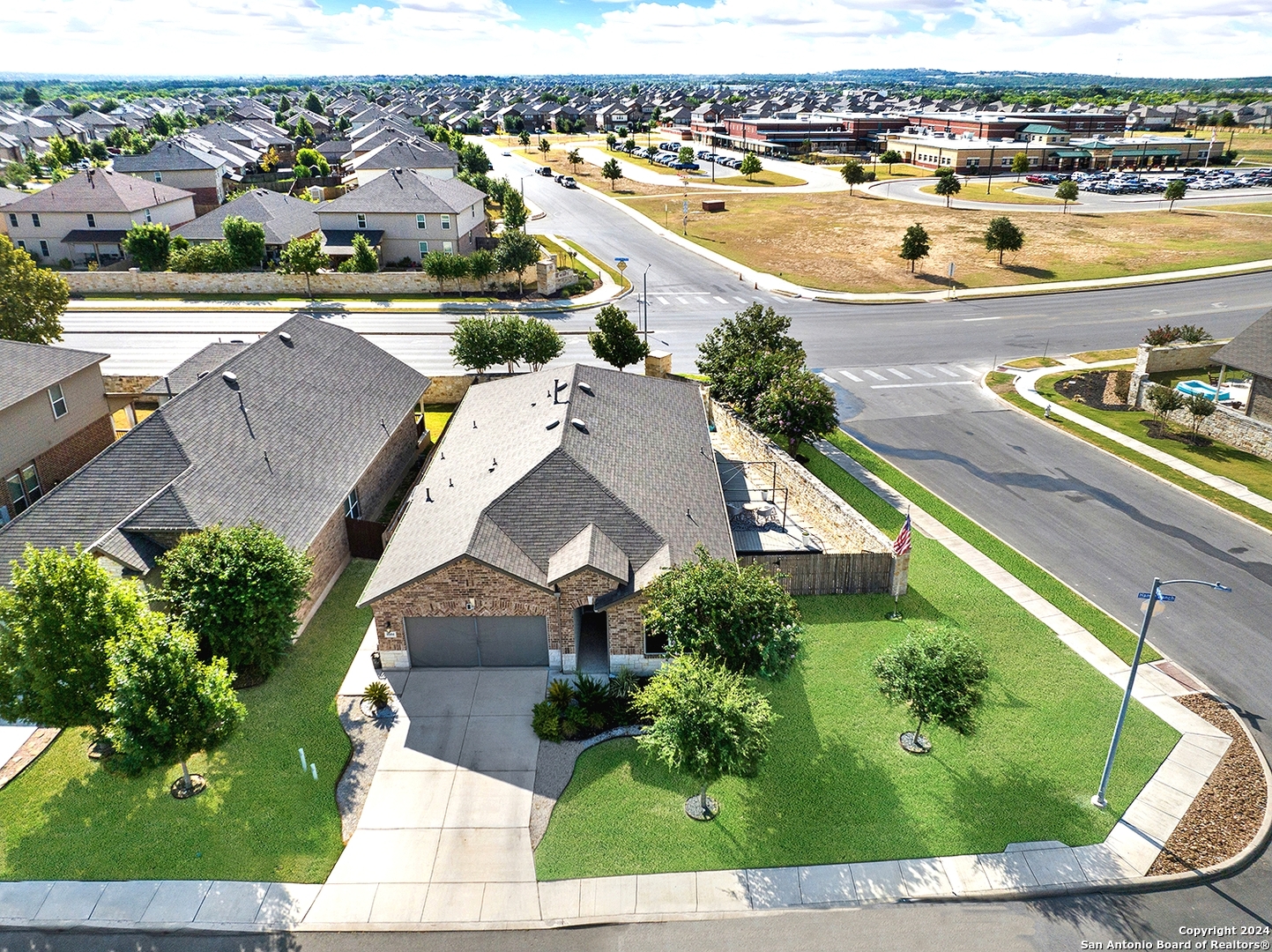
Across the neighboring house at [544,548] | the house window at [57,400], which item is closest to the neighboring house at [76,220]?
the house window at [57,400]

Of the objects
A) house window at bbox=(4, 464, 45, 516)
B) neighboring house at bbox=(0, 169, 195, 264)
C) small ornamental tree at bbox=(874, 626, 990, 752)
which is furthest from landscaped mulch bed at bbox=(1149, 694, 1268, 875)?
neighboring house at bbox=(0, 169, 195, 264)

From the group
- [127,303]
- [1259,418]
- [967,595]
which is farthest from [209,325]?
[1259,418]

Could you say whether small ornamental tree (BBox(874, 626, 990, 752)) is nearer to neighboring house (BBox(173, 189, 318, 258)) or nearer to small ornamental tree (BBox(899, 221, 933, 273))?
small ornamental tree (BBox(899, 221, 933, 273))

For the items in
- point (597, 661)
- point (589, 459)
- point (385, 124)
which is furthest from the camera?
point (385, 124)

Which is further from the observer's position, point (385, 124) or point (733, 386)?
point (385, 124)

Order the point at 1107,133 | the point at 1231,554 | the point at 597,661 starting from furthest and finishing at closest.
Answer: the point at 1107,133, the point at 1231,554, the point at 597,661

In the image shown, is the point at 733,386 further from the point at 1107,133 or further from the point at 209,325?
the point at 1107,133

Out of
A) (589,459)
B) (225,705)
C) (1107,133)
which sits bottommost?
(225,705)
